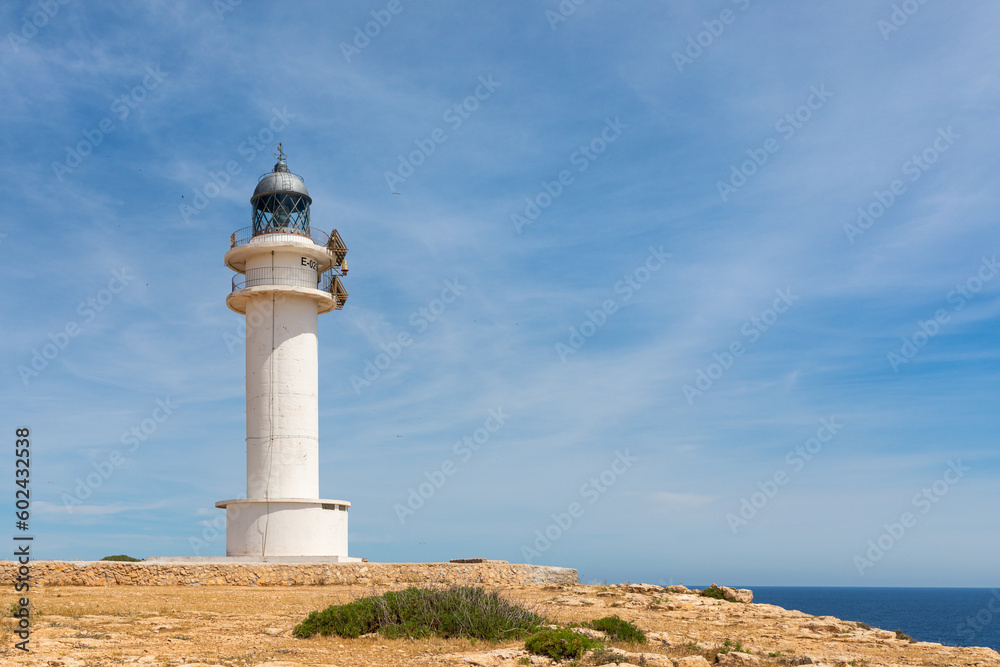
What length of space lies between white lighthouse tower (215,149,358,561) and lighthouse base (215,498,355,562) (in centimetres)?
3

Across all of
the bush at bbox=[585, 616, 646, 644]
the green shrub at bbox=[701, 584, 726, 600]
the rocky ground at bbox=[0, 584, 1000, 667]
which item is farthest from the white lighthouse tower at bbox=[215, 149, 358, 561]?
the bush at bbox=[585, 616, 646, 644]

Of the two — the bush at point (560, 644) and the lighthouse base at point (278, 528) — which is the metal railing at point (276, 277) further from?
the bush at point (560, 644)

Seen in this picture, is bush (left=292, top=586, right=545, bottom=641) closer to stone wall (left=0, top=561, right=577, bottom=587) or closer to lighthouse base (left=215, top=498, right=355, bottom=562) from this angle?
stone wall (left=0, top=561, right=577, bottom=587)

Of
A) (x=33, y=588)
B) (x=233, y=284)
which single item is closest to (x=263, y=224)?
(x=233, y=284)

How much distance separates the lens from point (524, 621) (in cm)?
1284

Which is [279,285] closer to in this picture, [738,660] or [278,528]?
[278,528]

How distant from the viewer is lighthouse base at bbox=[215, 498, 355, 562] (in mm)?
25844

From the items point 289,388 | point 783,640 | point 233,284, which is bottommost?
point 783,640

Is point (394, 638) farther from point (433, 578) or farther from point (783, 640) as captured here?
point (433, 578)

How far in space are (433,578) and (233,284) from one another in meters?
12.3

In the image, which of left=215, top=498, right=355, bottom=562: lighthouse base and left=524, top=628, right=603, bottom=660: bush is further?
left=215, top=498, right=355, bottom=562: lighthouse base

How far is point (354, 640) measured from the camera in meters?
12.3

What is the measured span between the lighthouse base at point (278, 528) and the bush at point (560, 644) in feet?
52.0

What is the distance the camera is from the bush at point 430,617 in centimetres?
1236
